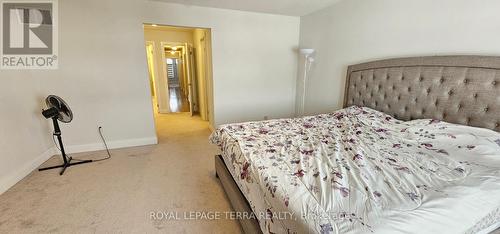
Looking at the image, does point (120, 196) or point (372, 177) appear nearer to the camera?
point (372, 177)

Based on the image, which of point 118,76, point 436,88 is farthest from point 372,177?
point 118,76

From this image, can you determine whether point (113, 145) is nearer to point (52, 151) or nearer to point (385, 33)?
point (52, 151)

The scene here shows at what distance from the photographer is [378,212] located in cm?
93

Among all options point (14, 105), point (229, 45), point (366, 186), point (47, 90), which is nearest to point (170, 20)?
point (229, 45)

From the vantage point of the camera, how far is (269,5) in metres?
3.28

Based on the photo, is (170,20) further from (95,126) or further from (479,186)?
(479,186)

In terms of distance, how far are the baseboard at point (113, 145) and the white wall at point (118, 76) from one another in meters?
0.01

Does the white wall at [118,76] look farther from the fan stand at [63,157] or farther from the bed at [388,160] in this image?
the bed at [388,160]

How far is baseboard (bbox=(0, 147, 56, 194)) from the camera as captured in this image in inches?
88.0

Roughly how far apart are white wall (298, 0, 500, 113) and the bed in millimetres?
143

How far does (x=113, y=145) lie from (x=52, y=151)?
29.9 inches

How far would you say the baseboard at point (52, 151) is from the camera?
229cm

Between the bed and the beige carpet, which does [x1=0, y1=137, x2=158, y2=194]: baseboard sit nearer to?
the beige carpet

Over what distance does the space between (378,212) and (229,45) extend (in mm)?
3323
